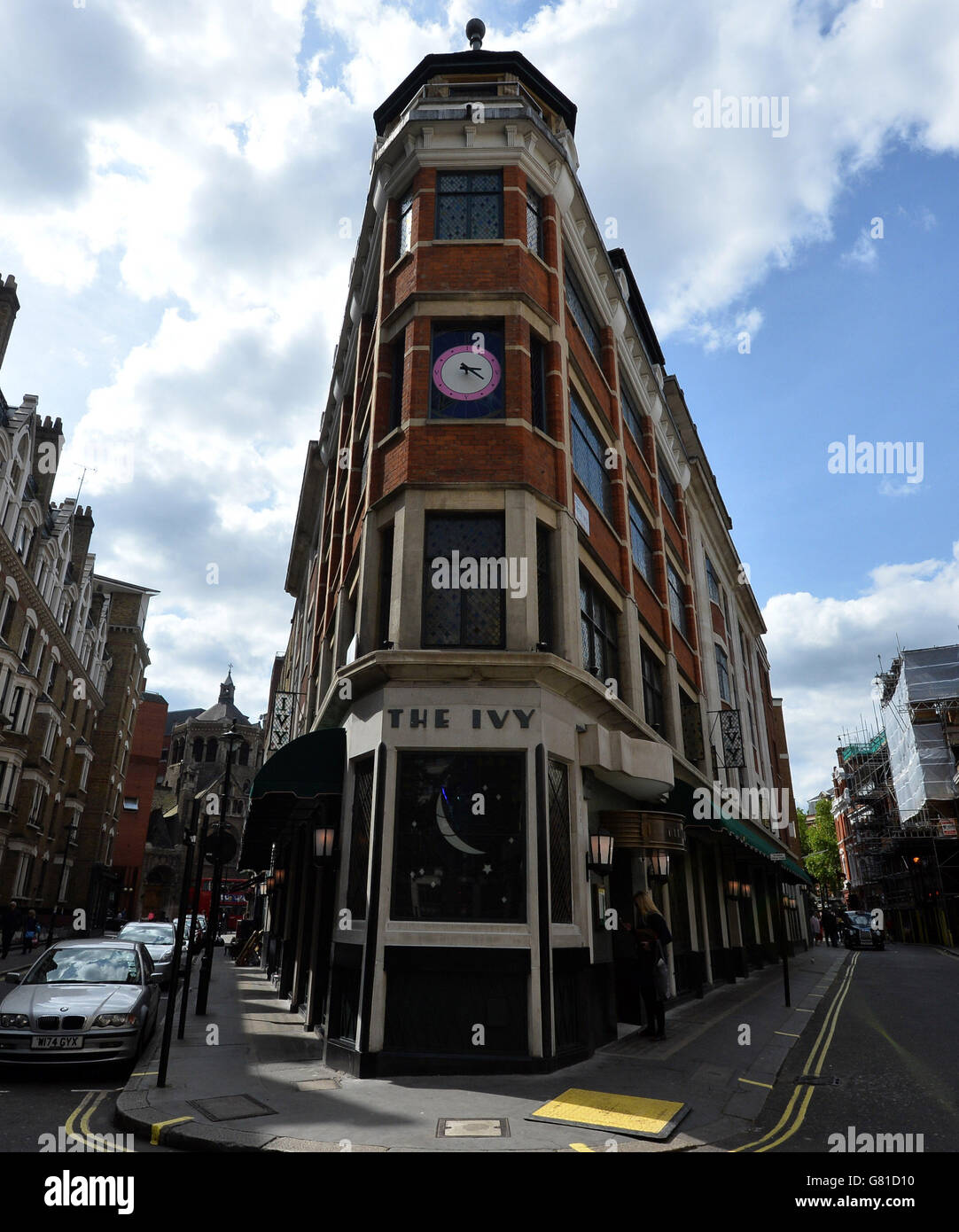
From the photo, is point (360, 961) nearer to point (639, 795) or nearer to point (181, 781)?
point (639, 795)

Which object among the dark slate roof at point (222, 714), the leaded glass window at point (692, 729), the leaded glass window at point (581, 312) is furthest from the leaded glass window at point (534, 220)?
the dark slate roof at point (222, 714)

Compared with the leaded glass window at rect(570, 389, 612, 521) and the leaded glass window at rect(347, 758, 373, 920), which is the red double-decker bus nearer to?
the leaded glass window at rect(570, 389, 612, 521)

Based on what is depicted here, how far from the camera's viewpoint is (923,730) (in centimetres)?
5438

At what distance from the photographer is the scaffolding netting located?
171 feet

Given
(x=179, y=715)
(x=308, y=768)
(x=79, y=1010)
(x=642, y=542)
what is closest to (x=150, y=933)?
(x=308, y=768)

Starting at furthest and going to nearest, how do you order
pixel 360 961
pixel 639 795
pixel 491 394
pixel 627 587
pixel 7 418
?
1. pixel 7 418
2. pixel 627 587
3. pixel 639 795
4. pixel 491 394
5. pixel 360 961

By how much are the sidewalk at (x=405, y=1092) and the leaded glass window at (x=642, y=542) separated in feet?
34.7

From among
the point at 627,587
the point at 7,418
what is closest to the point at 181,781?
the point at 7,418

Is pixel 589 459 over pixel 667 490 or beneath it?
beneath

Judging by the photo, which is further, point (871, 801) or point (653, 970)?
point (871, 801)

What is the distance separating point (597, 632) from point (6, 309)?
29893 mm

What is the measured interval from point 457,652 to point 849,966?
92.8 feet

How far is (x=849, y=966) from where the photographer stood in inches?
1191

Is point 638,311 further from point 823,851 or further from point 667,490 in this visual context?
point 823,851
